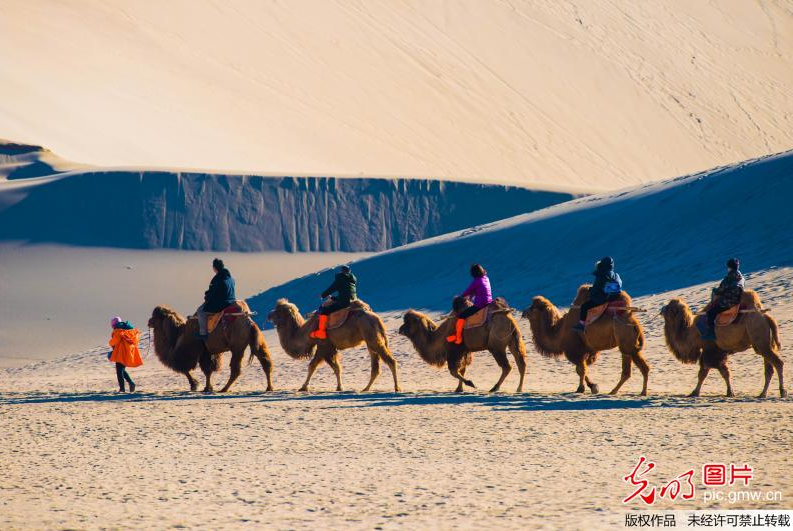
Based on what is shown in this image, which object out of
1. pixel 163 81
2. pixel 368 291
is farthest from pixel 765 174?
pixel 163 81

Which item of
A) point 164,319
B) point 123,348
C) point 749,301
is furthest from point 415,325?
point 749,301

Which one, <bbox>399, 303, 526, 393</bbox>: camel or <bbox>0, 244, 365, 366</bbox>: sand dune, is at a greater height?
<bbox>0, 244, 365, 366</bbox>: sand dune

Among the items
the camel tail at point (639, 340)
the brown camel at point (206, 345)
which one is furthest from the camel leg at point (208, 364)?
the camel tail at point (639, 340)

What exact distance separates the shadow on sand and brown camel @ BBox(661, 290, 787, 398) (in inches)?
17.6

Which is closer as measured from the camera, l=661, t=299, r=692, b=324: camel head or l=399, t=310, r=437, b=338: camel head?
l=661, t=299, r=692, b=324: camel head

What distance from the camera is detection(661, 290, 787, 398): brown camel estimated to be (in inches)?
572

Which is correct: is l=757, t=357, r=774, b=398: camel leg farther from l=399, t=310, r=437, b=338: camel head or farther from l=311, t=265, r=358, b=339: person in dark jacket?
l=311, t=265, r=358, b=339: person in dark jacket

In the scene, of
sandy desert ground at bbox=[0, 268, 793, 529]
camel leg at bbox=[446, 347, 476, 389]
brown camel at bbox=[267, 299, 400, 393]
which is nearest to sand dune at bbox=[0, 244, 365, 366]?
brown camel at bbox=[267, 299, 400, 393]

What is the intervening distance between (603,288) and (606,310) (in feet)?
0.93

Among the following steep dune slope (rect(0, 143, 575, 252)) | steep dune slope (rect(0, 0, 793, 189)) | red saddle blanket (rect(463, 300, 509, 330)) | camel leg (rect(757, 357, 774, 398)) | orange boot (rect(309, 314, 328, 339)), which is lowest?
camel leg (rect(757, 357, 774, 398))

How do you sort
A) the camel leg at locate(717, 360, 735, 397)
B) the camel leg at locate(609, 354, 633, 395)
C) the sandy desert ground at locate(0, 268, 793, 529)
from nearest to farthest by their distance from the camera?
the sandy desert ground at locate(0, 268, 793, 529) < the camel leg at locate(717, 360, 735, 397) < the camel leg at locate(609, 354, 633, 395)

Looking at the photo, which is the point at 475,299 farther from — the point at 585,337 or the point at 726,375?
the point at 726,375

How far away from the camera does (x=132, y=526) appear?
8.71 m

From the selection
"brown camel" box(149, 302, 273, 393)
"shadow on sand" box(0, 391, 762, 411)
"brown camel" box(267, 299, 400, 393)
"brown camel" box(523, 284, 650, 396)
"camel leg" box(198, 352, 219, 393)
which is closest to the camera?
"shadow on sand" box(0, 391, 762, 411)
